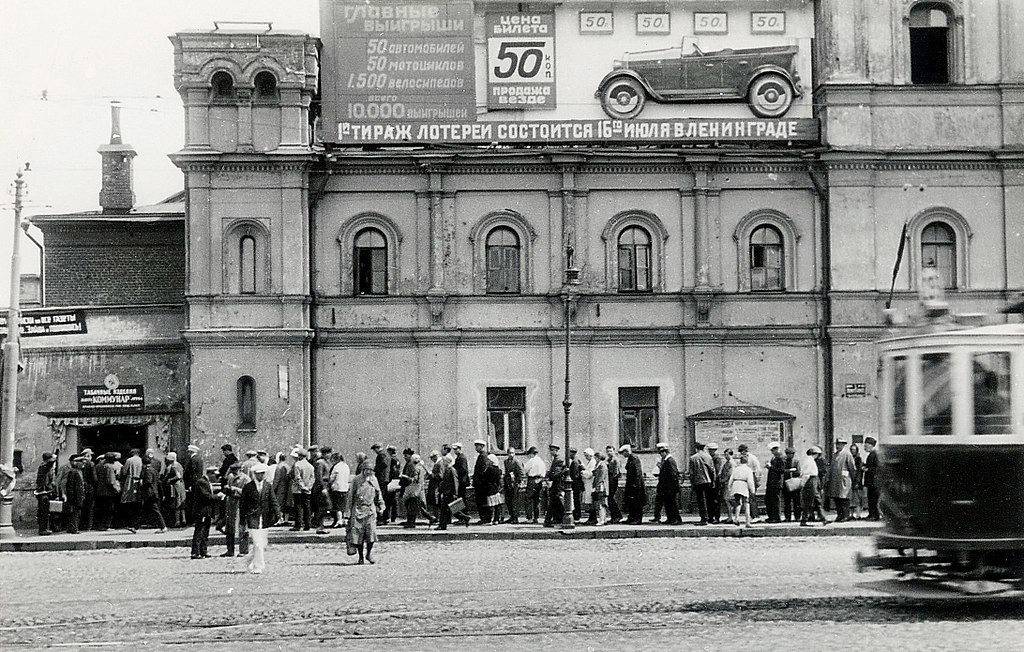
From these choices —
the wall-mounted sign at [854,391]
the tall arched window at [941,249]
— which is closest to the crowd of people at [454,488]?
the wall-mounted sign at [854,391]

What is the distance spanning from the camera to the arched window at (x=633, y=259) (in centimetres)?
3359

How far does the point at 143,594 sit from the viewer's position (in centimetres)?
1786

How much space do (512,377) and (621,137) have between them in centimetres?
A: 615

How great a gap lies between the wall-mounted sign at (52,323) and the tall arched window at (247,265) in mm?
3979

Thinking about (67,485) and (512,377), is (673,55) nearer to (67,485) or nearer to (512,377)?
(512,377)

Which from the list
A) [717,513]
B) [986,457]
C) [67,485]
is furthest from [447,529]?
[986,457]

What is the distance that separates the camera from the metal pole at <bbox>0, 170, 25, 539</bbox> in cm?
2647

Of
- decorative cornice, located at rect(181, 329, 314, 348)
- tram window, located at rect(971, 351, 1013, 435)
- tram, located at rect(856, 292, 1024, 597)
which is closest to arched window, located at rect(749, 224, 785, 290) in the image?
decorative cornice, located at rect(181, 329, 314, 348)

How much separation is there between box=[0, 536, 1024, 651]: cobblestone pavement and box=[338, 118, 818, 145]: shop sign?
1275 cm

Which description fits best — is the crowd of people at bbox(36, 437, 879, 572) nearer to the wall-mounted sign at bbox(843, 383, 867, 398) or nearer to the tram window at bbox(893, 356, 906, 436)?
the wall-mounted sign at bbox(843, 383, 867, 398)

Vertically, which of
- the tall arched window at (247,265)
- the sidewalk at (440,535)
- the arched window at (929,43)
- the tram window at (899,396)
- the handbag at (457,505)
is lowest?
the sidewalk at (440,535)

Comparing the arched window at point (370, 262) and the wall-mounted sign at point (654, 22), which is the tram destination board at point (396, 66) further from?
the wall-mounted sign at point (654, 22)

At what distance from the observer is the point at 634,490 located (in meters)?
28.5

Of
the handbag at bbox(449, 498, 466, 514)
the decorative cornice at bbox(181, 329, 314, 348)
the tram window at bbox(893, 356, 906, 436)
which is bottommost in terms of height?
the handbag at bbox(449, 498, 466, 514)
